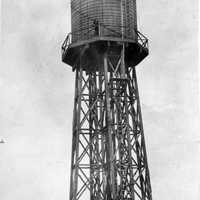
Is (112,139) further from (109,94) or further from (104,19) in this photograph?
(104,19)

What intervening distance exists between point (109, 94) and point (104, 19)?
3.83m

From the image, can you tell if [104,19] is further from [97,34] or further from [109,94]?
[109,94]

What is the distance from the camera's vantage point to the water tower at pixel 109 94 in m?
29.3

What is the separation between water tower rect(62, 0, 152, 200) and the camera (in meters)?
29.3

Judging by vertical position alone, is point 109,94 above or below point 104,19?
below

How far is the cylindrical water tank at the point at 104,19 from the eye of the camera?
30.3 meters

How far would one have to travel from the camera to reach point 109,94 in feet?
98.0

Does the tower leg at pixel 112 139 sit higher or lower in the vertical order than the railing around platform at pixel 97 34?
lower

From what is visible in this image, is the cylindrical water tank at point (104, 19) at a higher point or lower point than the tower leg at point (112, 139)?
higher

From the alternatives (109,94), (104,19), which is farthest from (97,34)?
(109,94)

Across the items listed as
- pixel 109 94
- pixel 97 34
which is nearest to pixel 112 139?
pixel 109 94

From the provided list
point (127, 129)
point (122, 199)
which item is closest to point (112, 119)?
point (127, 129)
